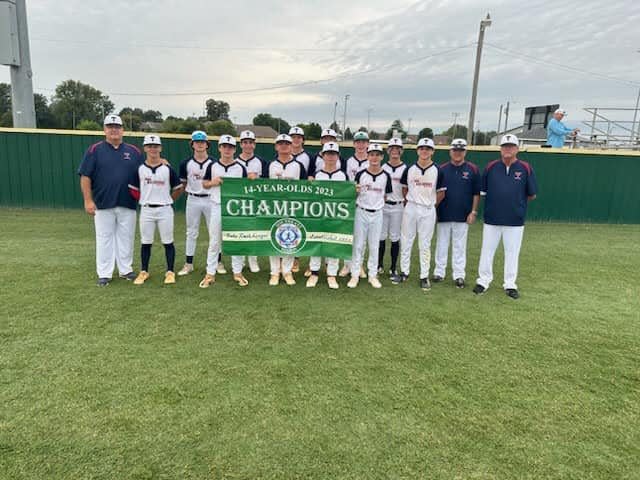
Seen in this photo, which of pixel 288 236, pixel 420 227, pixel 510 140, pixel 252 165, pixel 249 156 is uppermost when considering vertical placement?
pixel 510 140

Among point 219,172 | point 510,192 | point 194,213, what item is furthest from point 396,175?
point 194,213

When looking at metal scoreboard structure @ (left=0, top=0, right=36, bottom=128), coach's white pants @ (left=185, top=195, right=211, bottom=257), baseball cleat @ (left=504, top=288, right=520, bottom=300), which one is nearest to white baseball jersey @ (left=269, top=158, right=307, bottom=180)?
coach's white pants @ (left=185, top=195, right=211, bottom=257)

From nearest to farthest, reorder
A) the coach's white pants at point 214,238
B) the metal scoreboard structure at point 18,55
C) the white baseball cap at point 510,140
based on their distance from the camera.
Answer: the white baseball cap at point 510,140
the coach's white pants at point 214,238
the metal scoreboard structure at point 18,55

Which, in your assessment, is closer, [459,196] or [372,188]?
[372,188]

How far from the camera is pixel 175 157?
1034 cm

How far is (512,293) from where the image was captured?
17.2 feet

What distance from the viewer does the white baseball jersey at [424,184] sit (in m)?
5.24

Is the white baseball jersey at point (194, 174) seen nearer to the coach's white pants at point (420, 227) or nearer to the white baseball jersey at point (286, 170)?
the white baseball jersey at point (286, 170)

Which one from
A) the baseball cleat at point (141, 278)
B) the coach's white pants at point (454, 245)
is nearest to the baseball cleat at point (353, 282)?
the coach's white pants at point (454, 245)

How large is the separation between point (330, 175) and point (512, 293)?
9.08 ft

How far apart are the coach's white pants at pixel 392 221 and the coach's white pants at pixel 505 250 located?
113cm

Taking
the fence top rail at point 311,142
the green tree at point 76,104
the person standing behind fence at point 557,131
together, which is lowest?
the fence top rail at point 311,142

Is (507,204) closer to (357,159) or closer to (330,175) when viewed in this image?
(357,159)

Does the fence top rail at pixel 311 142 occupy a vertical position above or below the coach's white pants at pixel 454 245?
above
